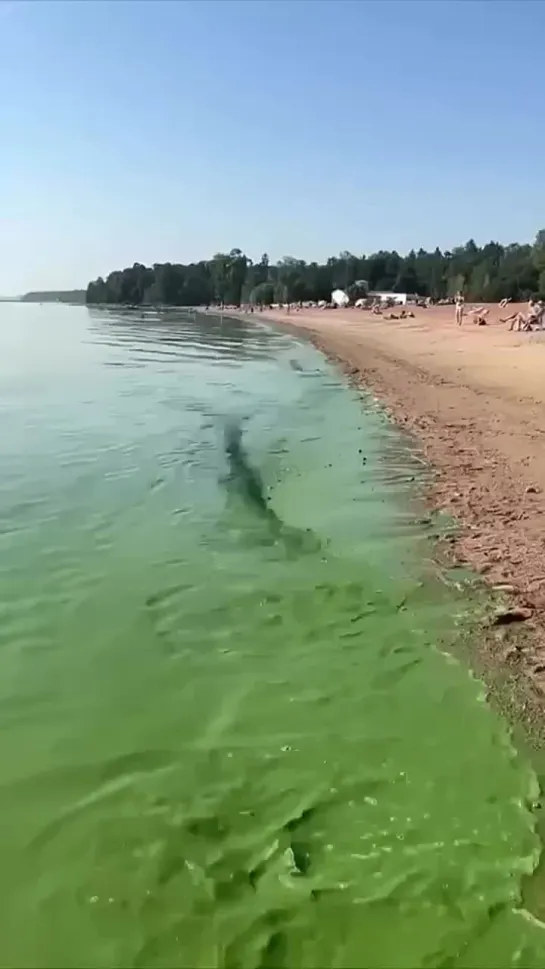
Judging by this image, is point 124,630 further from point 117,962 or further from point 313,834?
point 117,962

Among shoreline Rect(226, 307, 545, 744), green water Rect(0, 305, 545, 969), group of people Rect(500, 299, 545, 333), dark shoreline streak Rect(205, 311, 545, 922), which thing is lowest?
green water Rect(0, 305, 545, 969)

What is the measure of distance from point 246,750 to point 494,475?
9.30 m

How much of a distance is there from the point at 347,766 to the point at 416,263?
176 m

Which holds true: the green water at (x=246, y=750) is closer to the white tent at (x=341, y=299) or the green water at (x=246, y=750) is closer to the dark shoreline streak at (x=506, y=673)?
the dark shoreline streak at (x=506, y=673)

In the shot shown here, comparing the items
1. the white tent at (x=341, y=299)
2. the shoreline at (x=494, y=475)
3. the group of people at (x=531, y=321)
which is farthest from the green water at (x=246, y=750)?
the white tent at (x=341, y=299)

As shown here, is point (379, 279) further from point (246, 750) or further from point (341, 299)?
point (246, 750)

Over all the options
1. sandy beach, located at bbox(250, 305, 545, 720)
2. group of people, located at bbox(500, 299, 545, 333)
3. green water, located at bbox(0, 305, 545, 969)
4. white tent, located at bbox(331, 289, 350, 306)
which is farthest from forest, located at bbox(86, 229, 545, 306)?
green water, located at bbox(0, 305, 545, 969)

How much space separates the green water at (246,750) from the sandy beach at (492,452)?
25.7 inches

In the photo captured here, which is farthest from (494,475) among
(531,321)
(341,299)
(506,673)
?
(341,299)

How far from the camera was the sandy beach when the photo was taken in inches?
352

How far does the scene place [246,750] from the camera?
6656 millimetres

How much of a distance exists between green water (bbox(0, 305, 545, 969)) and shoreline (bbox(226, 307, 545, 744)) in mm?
404

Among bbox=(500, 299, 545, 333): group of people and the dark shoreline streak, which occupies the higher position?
bbox=(500, 299, 545, 333): group of people

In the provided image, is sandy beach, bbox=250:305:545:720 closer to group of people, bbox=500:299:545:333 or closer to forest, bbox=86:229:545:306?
group of people, bbox=500:299:545:333
